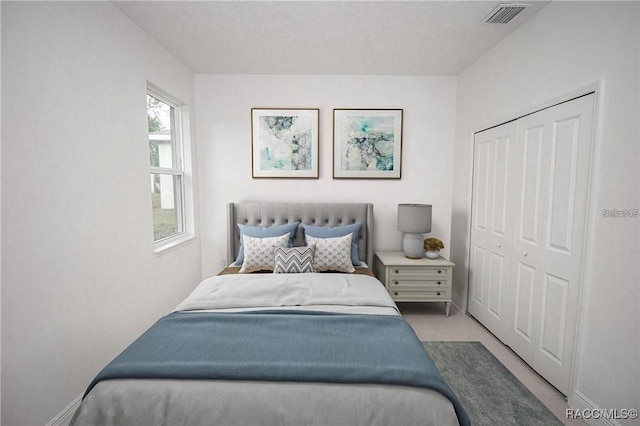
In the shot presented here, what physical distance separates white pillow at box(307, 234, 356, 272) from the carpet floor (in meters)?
1.04

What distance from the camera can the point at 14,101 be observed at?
56.3 inches

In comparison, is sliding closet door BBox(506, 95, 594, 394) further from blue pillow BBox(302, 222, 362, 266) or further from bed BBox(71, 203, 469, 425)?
blue pillow BBox(302, 222, 362, 266)

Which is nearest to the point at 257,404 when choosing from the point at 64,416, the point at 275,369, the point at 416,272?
the point at 275,369

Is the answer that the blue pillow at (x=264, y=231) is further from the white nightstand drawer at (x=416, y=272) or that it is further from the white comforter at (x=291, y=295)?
the white nightstand drawer at (x=416, y=272)

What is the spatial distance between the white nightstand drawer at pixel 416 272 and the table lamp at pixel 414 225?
0.63 ft

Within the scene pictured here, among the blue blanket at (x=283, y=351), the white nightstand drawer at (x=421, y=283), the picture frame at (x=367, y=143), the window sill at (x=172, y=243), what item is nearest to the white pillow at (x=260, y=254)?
the window sill at (x=172, y=243)

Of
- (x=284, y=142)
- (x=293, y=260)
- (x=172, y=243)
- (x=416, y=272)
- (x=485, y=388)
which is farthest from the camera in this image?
(x=284, y=142)

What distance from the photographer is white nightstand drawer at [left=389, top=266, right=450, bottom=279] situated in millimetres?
3119

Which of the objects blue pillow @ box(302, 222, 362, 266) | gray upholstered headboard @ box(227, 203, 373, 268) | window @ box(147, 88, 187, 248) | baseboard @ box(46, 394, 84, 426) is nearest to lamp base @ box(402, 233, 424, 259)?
gray upholstered headboard @ box(227, 203, 373, 268)

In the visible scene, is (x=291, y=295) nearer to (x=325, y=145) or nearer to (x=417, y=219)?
(x=417, y=219)

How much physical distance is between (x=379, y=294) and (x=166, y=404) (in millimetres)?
1424

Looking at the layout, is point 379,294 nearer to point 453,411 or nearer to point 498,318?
point 453,411

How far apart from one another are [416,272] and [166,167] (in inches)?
114

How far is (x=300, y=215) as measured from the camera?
342cm
